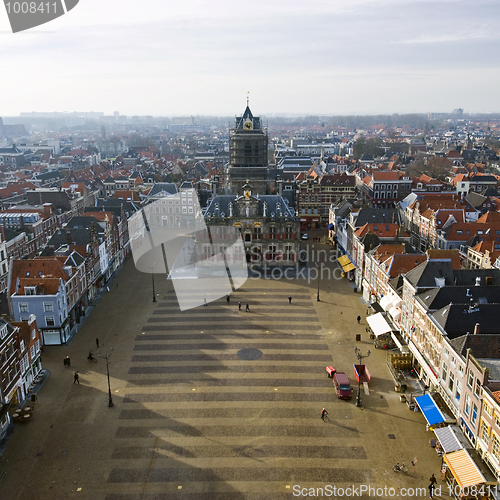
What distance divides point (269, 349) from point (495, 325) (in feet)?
93.3

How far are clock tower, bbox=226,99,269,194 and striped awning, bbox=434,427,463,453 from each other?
86721 mm

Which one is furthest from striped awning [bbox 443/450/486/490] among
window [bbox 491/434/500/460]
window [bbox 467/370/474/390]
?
window [bbox 467/370/474/390]

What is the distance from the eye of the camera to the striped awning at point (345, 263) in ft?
295

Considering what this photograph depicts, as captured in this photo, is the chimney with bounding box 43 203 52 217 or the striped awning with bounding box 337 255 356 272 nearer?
the striped awning with bounding box 337 255 356 272

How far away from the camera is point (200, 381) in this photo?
54875mm

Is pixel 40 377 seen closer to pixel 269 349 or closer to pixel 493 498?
pixel 269 349

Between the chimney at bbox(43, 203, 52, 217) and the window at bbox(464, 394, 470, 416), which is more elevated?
the chimney at bbox(43, 203, 52, 217)

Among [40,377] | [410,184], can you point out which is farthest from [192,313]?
[410,184]

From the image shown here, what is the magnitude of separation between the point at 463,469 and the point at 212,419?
24.4 metres

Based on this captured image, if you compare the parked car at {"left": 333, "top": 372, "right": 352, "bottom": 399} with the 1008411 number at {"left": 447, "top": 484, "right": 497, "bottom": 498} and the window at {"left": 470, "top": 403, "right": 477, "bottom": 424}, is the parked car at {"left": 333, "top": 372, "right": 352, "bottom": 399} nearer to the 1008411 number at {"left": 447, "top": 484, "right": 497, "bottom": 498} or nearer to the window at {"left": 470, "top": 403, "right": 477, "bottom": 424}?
the window at {"left": 470, "top": 403, "right": 477, "bottom": 424}

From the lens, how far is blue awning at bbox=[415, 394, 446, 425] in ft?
146

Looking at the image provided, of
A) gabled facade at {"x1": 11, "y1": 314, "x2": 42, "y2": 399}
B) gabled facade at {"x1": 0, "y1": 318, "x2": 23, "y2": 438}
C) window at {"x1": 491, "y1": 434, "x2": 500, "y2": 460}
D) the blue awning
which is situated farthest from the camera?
gabled facade at {"x1": 11, "y1": 314, "x2": 42, "y2": 399}

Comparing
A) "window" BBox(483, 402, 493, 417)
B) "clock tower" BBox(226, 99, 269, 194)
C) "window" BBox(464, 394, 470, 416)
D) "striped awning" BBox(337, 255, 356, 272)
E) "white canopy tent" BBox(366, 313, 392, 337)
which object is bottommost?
"striped awning" BBox(337, 255, 356, 272)

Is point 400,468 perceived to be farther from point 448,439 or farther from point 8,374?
point 8,374
